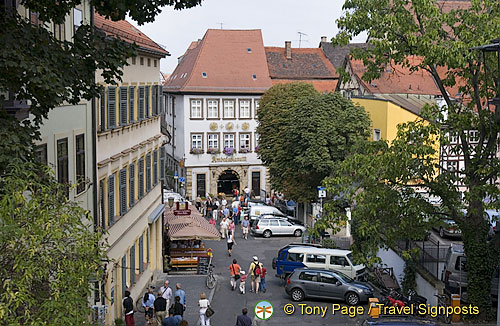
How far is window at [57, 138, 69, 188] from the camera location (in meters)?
16.4

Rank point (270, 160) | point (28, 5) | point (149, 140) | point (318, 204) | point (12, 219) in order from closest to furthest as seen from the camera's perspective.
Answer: point (12, 219) → point (28, 5) → point (149, 140) → point (318, 204) → point (270, 160)

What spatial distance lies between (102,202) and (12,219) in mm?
13396

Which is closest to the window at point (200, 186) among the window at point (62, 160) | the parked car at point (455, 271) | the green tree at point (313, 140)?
the green tree at point (313, 140)

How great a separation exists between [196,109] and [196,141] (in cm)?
268

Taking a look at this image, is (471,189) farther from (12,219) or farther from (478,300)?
(12,219)

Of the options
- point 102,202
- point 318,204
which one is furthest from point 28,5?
point 318,204

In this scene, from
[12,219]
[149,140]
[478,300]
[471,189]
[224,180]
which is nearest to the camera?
[12,219]

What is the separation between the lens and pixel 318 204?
1695 inches

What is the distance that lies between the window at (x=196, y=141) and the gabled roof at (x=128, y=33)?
2823cm

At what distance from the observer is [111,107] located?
22.0 metres

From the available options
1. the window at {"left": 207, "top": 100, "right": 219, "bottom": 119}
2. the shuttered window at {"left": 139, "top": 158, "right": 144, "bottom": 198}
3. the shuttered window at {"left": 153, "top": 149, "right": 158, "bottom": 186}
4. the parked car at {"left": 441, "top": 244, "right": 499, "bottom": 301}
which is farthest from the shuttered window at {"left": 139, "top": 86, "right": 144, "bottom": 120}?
the window at {"left": 207, "top": 100, "right": 219, "bottom": 119}

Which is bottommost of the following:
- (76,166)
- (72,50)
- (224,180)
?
(224,180)

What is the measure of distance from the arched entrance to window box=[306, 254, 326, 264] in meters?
34.0

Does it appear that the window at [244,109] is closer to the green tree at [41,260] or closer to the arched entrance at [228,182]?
the arched entrance at [228,182]
